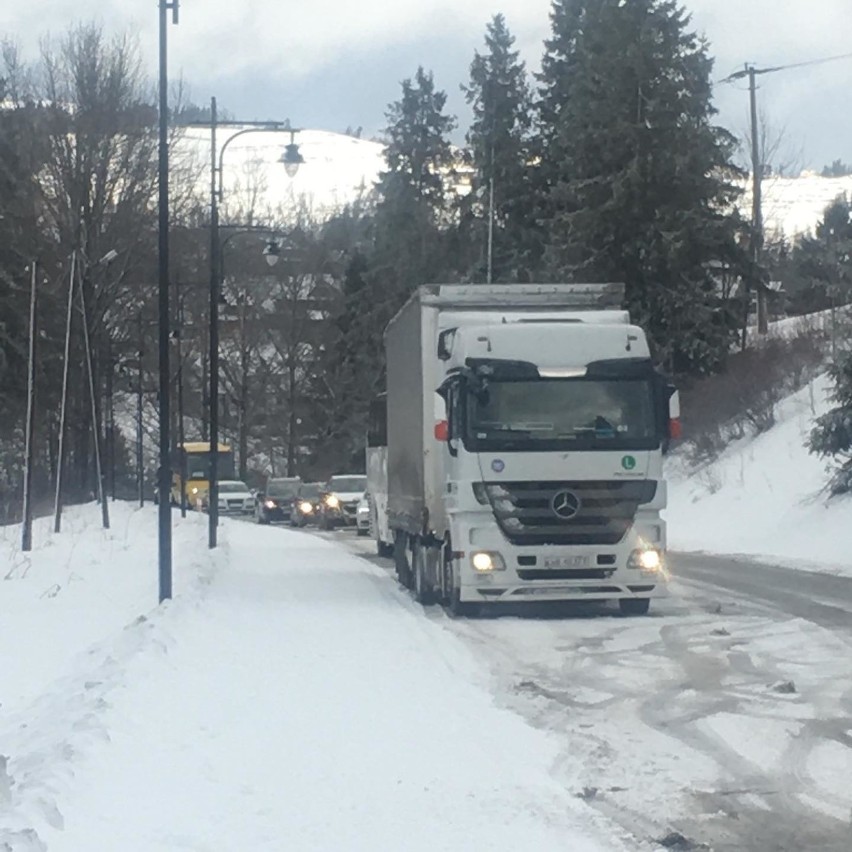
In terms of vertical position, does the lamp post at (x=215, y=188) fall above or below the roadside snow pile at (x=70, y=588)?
above

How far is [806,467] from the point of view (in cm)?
3878

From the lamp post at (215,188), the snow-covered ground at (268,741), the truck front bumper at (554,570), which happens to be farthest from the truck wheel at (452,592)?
the lamp post at (215,188)

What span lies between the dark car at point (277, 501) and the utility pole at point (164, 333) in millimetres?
42953

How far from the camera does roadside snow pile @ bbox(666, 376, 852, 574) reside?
31375mm

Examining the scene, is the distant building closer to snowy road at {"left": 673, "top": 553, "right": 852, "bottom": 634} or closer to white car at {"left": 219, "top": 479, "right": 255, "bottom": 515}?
white car at {"left": 219, "top": 479, "right": 255, "bottom": 515}

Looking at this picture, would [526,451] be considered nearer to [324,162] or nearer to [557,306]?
[557,306]

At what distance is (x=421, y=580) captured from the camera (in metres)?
20.7

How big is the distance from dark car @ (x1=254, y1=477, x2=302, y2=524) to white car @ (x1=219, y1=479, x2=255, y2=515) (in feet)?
25.1

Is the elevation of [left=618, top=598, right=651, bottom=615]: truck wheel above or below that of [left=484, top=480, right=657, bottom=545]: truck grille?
Answer: below

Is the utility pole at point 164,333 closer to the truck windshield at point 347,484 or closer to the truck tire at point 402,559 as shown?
the truck tire at point 402,559

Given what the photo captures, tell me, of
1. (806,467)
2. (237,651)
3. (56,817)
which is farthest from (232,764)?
(806,467)

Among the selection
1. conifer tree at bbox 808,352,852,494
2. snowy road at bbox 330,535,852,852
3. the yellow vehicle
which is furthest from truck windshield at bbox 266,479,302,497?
snowy road at bbox 330,535,852,852

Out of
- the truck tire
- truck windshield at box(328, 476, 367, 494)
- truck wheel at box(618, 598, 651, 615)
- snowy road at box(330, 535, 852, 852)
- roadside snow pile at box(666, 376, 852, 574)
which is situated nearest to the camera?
snowy road at box(330, 535, 852, 852)

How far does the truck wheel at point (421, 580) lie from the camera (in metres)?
20.5
